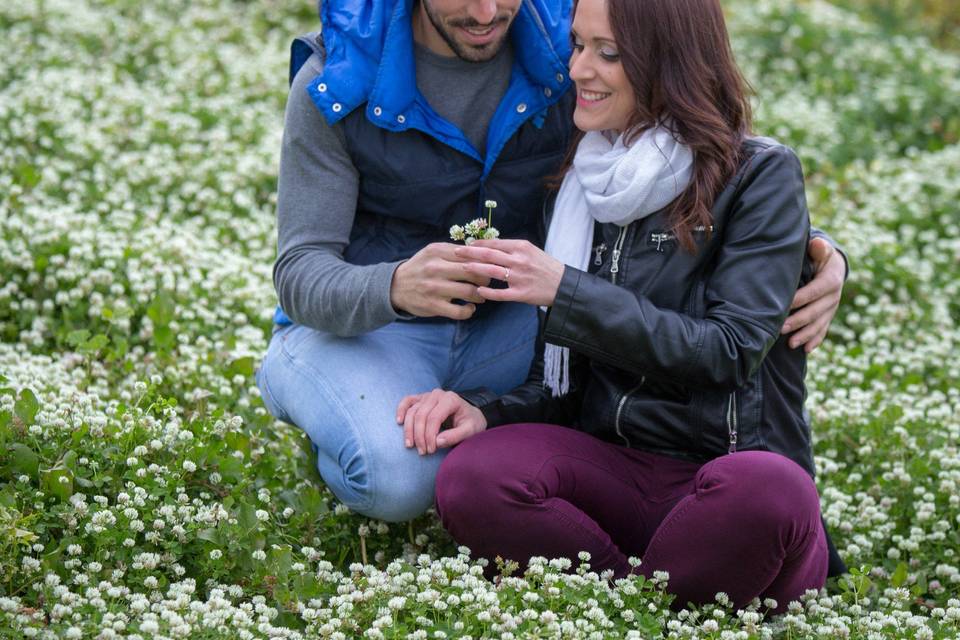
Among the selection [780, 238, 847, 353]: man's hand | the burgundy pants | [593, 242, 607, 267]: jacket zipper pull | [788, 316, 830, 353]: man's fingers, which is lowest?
the burgundy pants

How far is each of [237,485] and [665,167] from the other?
1472 millimetres

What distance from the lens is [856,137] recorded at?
23.8 ft

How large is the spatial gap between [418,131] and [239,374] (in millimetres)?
1237

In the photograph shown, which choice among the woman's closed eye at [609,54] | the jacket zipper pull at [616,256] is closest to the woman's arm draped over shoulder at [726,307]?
the jacket zipper pull at [616,256]

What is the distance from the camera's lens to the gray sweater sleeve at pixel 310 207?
11.5 ft

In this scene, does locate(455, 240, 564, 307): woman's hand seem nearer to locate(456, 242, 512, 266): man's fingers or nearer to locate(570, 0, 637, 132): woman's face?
locate(456, 242, 512, 266): man's fingers

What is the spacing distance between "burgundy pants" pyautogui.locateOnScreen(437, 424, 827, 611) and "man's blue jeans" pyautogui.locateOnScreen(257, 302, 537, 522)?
17 centimetres

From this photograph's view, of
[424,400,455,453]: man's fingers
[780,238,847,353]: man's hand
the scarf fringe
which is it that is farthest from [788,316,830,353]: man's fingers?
[424,400,455,453]: man's fingers

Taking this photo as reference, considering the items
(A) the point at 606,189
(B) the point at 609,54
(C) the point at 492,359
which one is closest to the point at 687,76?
(B) the point at 609,54

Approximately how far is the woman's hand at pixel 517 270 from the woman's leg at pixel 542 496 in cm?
42

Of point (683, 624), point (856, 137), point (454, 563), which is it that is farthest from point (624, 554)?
point (856, 137)

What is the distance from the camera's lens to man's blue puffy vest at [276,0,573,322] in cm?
353

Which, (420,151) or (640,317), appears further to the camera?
(420,151)

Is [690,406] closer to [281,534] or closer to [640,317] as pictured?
[640,317]
